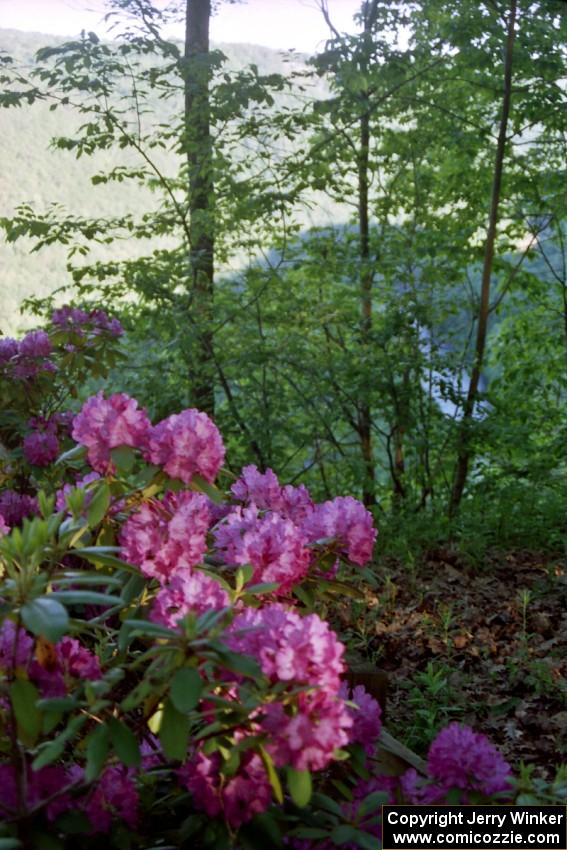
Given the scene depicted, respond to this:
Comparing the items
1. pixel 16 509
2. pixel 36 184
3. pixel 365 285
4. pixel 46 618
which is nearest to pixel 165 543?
pixel 46 618

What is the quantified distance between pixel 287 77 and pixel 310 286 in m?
1.16

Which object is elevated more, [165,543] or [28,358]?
[28,358]

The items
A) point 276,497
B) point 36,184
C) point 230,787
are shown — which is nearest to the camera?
point 230,787

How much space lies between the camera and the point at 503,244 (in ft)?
15.6

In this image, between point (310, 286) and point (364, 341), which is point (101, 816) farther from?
point (310, 286)

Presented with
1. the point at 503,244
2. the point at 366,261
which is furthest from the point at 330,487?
the point at 503,244

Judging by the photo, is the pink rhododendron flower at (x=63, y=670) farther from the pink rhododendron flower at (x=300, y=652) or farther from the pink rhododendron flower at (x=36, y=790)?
the pink rhododendron flower at (x=300, y=652)

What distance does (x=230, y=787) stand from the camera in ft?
2.95

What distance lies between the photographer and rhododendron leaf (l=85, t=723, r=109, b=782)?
79 cm

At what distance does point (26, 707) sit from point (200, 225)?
3626mm

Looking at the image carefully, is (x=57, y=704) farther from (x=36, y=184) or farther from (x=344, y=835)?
(x=36, y=184)

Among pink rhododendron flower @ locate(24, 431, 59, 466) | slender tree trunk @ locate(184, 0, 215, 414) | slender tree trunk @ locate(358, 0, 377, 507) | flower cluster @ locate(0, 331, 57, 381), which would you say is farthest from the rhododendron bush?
slender tree trunk @ locate(358, 0, 377, 507)

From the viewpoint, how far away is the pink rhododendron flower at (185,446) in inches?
44.3

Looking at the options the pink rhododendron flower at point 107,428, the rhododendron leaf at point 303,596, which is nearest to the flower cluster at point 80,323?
the pink rhododendron flower at point 107,428
